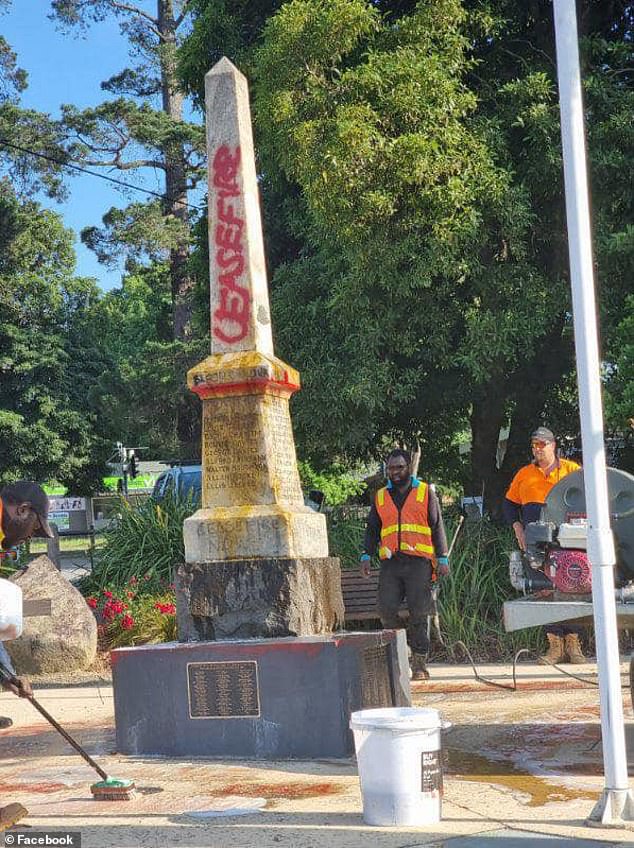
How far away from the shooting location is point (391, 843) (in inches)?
205

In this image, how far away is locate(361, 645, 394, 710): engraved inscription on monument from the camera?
25.6 feet

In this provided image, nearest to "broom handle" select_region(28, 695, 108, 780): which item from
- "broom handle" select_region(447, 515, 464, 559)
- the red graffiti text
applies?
the red graffiti text

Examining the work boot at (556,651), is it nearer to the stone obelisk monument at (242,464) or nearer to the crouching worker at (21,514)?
the stone obelisk monument at (242,464)

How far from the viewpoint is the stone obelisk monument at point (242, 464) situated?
8211 millimetres

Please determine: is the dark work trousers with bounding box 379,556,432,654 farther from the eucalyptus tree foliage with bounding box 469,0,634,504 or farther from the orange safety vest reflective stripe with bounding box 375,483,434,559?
the eucalyptus tree foliage with bounding box 469,0,634,504

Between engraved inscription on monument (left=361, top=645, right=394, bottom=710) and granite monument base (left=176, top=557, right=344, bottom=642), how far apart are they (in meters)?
0.47

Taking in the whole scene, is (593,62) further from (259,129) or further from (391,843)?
(391,843)

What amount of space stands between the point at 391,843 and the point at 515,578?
10.8ft

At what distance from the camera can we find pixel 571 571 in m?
7.16

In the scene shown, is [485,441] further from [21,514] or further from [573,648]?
[21,514]

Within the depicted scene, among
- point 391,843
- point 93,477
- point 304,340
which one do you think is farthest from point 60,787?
point 93,477

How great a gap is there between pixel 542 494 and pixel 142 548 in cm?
579

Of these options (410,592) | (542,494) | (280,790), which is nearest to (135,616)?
(410,592)

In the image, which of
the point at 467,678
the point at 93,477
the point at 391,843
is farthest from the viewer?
the point at 93,477
